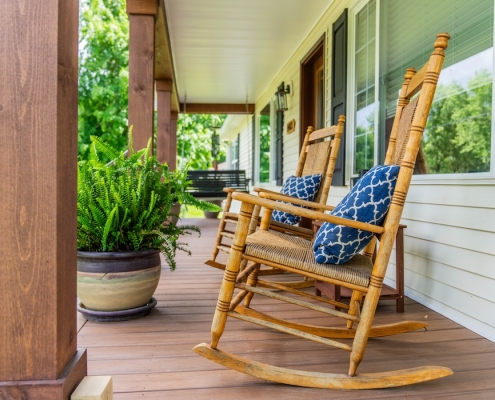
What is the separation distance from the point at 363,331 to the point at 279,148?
525 cm

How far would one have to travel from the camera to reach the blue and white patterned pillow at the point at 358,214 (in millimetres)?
1547

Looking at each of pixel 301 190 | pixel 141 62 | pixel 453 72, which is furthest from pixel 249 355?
pixel 141 62

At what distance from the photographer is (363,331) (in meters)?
1.45

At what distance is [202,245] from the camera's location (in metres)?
4.88

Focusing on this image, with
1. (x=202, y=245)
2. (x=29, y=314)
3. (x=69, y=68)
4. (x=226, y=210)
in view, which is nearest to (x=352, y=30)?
(x=226, y=210)

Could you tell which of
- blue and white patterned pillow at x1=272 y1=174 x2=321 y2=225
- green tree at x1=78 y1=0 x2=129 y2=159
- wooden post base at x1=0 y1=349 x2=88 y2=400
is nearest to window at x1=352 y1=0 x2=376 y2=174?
blue and white patterned pillow at x1=272 y1=174 x2=321 y2=225

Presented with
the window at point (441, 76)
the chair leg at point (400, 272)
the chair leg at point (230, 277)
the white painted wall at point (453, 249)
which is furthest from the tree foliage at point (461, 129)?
the chair leg at point (230, 277)

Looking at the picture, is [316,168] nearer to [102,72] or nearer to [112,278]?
[112,278]

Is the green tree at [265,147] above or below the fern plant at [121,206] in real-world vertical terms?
above

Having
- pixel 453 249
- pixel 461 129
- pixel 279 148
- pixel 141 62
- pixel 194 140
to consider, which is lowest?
pixel 453 249

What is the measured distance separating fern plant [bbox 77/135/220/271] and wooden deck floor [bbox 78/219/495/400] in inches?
14.1

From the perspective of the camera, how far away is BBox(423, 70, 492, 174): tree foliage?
83.7 inches

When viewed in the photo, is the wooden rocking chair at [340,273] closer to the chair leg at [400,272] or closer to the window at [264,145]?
the chair leg at [400,272]

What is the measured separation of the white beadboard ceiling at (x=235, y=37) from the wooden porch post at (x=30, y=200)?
340cm
